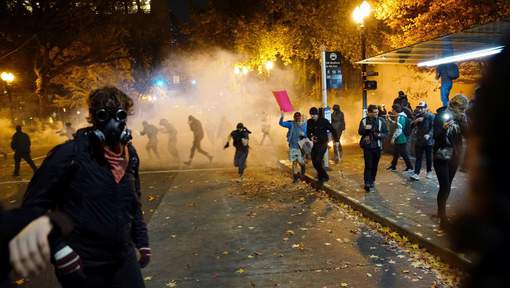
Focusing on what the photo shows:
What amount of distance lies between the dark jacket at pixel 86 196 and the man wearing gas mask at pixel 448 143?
16.4ft

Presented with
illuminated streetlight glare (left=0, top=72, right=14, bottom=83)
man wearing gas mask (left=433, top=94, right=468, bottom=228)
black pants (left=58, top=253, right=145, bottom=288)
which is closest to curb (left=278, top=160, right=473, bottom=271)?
man wearing gas mask (left=433, top=94, right=468, bottom=228)

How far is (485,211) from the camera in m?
1.06

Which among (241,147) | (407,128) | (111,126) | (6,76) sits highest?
(6,76)

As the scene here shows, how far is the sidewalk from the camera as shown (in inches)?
235

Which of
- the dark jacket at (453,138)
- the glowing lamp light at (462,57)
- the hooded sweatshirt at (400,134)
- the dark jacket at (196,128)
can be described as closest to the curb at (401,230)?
the dark jacket at (453,138)

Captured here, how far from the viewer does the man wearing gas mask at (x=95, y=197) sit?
7.90 feet

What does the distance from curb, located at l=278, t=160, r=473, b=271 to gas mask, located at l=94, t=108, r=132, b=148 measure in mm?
2377

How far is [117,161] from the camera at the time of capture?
272cm

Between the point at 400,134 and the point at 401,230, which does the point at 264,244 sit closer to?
the point at 401,230

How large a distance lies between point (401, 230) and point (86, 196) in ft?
17.2

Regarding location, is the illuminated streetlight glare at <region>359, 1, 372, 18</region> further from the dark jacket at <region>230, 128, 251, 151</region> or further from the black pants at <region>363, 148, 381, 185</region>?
the black pants at <region>363, 148, 381, 185</region>

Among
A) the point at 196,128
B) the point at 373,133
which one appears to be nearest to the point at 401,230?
the point at 373,133

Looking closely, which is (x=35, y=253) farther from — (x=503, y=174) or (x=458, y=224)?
(x=503, y=174)

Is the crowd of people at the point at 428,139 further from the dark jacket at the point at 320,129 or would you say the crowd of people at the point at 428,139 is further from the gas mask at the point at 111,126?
the gas mask at the point at 111,126
